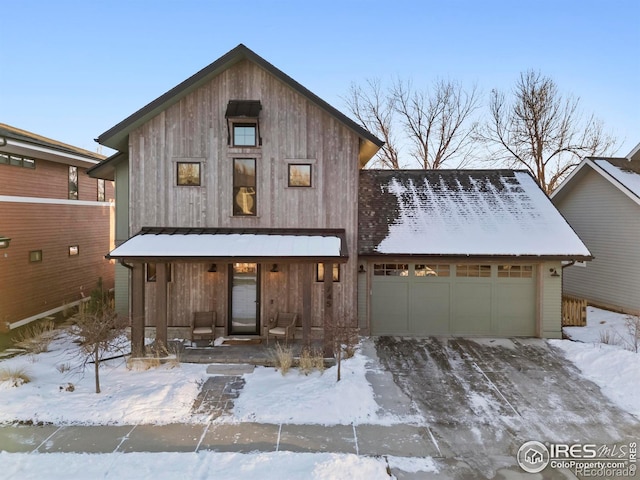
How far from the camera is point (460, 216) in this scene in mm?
11984

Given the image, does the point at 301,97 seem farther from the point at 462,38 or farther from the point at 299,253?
the point at 462,38

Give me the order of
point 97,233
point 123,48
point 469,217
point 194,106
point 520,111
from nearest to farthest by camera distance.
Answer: point 194,106 → point 469,217 → point 97,233 → point 123,48 → point 520,111

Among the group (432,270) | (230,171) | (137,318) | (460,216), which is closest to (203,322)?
(137,318)

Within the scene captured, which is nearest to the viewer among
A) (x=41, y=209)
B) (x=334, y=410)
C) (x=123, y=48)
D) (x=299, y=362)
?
(x=334, y=410)

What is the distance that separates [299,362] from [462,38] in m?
19.3

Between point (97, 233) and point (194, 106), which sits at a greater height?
point (194, 106)

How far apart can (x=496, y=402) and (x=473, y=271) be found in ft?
15.7

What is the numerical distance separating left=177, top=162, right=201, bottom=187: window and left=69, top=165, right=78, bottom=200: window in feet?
24.5

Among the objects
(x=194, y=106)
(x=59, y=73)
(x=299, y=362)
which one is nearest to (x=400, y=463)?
(x=299, y=362)

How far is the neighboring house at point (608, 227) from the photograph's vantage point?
44.2ft

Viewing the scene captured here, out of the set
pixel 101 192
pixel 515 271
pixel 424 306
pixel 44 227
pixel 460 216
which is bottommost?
pixel 424 306

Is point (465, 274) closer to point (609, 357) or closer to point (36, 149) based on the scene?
point (609, 357)

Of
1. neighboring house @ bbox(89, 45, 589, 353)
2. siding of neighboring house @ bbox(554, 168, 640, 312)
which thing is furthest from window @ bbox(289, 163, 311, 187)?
siding of neighboring house @ bbox(554, 168, 640, 312)

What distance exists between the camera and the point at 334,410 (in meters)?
6.72
